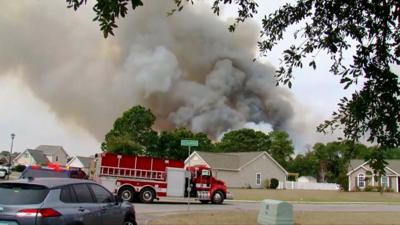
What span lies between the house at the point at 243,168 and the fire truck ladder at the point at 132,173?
123ft

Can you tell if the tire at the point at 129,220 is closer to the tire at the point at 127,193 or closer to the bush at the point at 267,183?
the tire at the point at 127,193

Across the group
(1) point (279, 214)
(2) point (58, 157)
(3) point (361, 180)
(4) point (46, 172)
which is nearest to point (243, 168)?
(3) point (361, 180)

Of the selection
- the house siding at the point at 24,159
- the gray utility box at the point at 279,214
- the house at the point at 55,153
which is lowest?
the gray utility box at the point at 279,214

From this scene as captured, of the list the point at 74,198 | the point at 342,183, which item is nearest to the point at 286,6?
the point at 74,198

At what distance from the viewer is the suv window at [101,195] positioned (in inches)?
442

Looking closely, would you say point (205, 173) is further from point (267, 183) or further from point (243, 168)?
point (267, 183)

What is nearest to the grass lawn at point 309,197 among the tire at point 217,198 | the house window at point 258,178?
the tire at point 217,198

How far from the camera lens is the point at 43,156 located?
437ft

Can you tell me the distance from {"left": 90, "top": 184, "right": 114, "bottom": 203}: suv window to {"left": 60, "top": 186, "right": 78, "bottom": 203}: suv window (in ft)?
3.09

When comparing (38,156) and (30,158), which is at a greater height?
(38,156)

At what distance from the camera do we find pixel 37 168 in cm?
2489

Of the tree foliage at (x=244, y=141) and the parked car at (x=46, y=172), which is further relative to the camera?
the tree foliage at (x=244, y=141)

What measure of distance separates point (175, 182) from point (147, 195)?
182cm

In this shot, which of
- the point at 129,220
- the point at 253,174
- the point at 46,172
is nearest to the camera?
the point at 129,220
